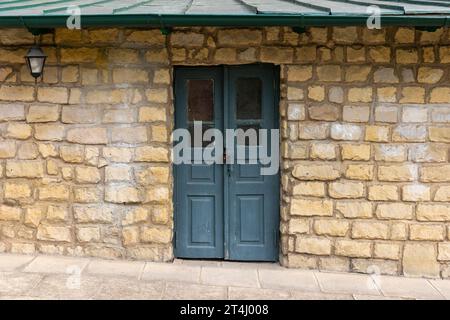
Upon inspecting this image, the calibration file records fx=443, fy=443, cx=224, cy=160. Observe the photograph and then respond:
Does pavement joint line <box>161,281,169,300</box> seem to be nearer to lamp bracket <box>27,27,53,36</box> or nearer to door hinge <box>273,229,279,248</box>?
door hinge <box>273,229,279,248</box>

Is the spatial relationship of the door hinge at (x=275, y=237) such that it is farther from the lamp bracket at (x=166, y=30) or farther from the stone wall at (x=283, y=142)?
the lamp bracket at (x=166, y=30)

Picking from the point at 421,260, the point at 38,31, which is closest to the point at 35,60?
the point at 38,31

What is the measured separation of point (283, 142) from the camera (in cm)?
463

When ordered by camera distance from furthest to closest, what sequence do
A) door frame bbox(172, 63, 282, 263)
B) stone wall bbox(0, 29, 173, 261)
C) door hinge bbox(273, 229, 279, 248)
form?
door hinge bbox(273, 229, 279, 248)
door frame bbox(172, 63, 282, 263)
stone wall bbox(0, 29, 173, 261)

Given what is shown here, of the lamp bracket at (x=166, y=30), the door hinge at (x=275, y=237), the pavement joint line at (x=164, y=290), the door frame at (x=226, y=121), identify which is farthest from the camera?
the door hinge at (x=275, y=237)

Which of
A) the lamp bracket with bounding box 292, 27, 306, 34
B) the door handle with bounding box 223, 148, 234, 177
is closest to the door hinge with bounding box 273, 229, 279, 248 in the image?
the door handle with bounding box 223, 148, 234, 177

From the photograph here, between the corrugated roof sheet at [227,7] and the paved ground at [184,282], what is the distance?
8.03 ft

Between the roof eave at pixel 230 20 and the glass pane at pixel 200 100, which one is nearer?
the roof eave at pixel 230 20

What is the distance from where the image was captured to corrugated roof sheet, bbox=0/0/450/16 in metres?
4.00

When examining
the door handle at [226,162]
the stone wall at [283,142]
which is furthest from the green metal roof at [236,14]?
the door handle at [226,162]

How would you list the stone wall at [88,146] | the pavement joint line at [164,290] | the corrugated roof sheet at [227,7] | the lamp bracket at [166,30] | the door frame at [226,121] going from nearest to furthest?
the pavement joint line at [164,290] → the corrugated roof sheet at [227,7] → the lamp bracket at [166,30] → the stone wall at [88,146] → the door frame at [226,121]

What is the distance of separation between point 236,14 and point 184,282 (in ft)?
8.27

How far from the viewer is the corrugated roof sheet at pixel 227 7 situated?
400cm

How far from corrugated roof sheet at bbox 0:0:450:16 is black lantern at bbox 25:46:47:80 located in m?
0.39
